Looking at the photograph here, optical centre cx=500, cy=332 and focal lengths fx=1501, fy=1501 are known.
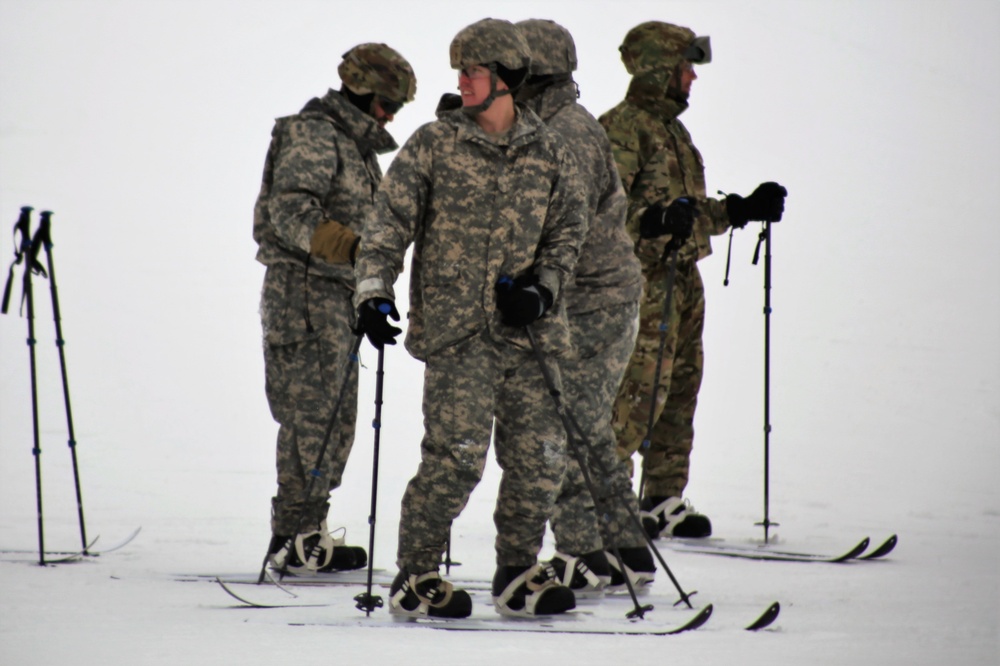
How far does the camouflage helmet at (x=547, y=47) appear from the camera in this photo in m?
5.29

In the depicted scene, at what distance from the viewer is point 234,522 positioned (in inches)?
281

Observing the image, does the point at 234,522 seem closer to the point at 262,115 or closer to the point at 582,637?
the point at 582,637

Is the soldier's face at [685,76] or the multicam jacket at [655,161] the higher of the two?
the soldier's face at [685,76]

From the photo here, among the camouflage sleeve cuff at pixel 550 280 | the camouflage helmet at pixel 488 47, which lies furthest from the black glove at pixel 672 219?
the camouflage helmet at pixel 488 47

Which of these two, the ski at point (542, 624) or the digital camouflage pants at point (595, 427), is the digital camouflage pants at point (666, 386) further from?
the ski at point (542, 624)

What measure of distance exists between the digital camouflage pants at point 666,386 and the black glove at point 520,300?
190 centimetres

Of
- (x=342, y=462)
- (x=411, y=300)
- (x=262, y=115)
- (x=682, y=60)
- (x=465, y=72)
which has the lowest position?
(x=342, y=462)

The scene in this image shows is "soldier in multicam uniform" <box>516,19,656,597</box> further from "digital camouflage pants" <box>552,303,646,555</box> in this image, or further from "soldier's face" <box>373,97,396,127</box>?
"soldier's face" <box>373,97,396,127</box>

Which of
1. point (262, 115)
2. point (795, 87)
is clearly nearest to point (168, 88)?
point (262, 115)

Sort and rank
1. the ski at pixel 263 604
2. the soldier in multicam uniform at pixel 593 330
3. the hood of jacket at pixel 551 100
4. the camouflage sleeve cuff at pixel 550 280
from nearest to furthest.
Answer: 1. the camouflage sleeve cuff at pixel 550 280
2. the ski at pixel 263 604
3. the soldier in multicam uniform at pixel 593 330
4. the hood of jacket at pixel 551 100

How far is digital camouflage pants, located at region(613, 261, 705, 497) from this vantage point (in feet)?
20.8

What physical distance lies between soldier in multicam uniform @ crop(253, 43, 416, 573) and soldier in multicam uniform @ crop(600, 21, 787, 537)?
1049 mm

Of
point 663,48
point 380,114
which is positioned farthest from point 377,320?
point 663,48

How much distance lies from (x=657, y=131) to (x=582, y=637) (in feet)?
8.51
